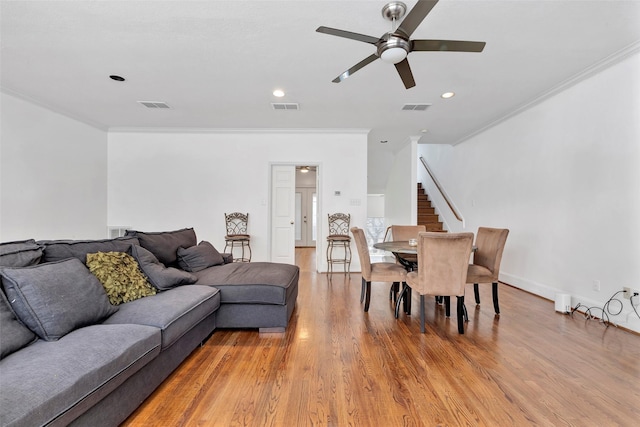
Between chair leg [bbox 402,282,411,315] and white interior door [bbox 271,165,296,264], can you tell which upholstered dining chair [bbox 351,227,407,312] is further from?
white interior door [bbox 271,165,296,264]

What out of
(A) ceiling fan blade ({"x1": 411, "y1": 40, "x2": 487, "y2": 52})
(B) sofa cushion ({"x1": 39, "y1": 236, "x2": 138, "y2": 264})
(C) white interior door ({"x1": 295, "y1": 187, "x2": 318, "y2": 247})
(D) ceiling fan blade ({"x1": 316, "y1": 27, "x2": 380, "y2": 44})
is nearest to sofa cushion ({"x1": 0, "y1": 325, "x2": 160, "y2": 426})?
(B) sofa cushion ({"x1": 39, "y1": 236, "x2": 138, "y2": 264})

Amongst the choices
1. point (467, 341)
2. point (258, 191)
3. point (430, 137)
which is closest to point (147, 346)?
point (467, 341)

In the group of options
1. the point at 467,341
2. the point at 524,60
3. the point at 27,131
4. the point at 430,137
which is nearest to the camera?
the point at 467,341

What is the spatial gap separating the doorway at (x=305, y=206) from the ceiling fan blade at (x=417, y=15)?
24.6 ft

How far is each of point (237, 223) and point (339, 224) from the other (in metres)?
1.98

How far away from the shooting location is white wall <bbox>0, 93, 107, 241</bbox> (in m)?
3.69

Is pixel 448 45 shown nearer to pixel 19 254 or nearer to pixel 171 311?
pixel 171 311

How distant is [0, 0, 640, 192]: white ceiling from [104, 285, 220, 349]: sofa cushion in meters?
2.26

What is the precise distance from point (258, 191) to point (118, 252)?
323 cm

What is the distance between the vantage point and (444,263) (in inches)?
98.6

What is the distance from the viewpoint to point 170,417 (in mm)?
1470

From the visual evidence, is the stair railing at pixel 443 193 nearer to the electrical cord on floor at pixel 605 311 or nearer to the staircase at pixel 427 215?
the staircase at pixel 427 215

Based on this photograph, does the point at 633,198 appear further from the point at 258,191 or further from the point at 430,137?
the point at 258,191

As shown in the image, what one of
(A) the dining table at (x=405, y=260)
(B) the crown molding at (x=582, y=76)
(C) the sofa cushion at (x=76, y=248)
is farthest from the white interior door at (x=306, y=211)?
(C) the sofa cushion at (x=76, y=248)
